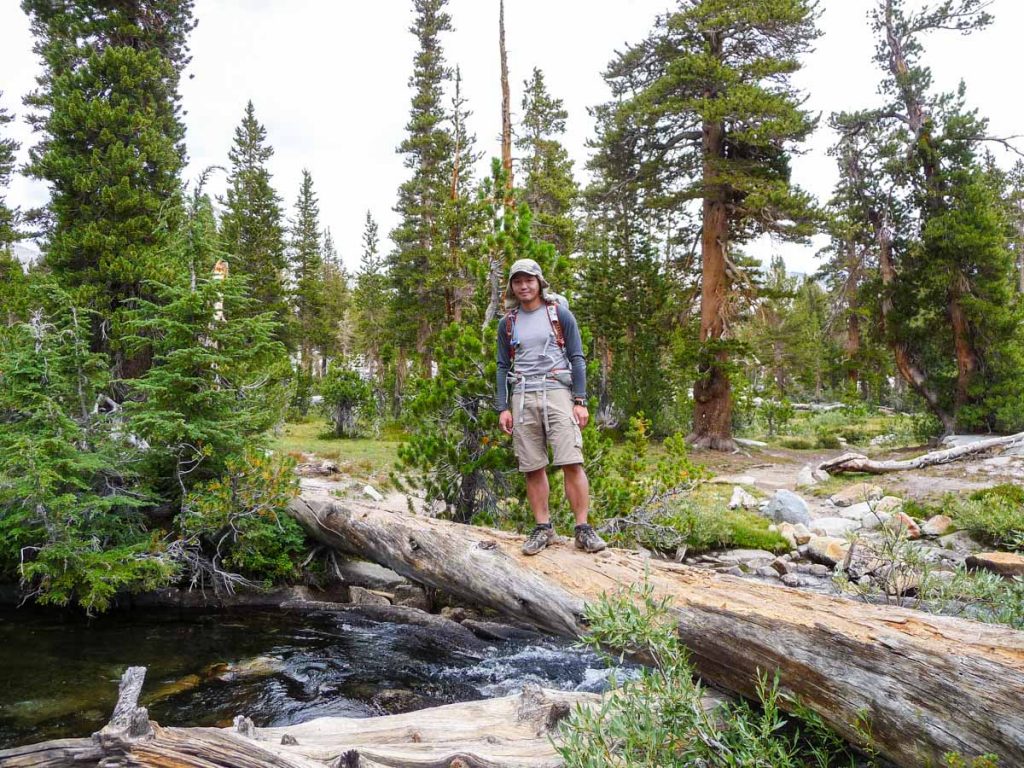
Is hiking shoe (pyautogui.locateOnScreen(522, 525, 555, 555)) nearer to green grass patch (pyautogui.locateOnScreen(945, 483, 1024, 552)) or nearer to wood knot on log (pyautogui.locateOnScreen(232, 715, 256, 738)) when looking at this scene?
wood knot on log (pyautogui.locateOnScreen(232, 715, 256, 738))

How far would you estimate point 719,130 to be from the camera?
1666cm

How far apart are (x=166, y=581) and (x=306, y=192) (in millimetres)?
42437

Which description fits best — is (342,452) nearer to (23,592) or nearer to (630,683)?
(23,592)

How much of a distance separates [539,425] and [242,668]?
11.1ft

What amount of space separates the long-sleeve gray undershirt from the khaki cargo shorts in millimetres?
91

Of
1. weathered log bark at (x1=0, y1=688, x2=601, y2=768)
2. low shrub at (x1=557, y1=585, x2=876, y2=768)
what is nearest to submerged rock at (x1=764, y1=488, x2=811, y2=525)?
low shrub at (x1=557, y1=585, x2=876, y2=768)

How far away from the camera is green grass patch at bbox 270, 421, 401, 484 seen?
12.4 metres

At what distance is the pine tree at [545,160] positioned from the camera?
26.0 metres

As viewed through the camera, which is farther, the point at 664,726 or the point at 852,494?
the point at 852,494

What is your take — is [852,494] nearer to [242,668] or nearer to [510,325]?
[510,325]

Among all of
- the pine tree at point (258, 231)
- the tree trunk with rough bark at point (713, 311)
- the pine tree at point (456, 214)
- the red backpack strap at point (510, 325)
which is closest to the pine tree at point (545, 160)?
the pine tree at point (456, 214)

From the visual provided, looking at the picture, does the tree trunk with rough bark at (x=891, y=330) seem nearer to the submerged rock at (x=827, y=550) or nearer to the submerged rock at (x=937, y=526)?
the submerged rock at (x=937, y=526)

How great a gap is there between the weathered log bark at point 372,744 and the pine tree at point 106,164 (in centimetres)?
1008

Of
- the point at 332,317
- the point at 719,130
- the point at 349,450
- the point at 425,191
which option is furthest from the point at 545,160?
the point at 332,317
